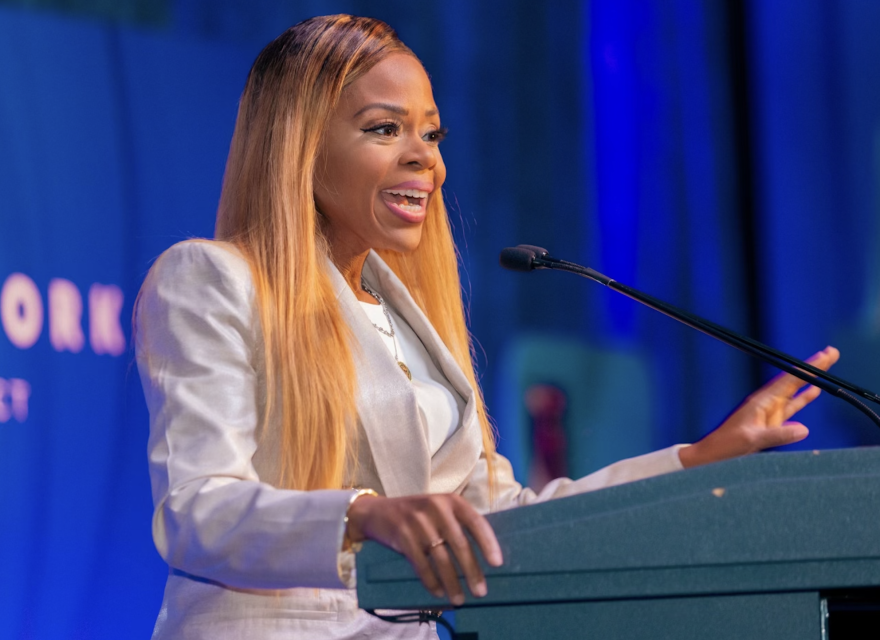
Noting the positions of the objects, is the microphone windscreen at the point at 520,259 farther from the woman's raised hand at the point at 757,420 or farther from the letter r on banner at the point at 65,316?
the letter r on banner at the point at 65,316

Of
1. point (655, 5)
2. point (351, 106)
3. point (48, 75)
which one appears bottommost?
point (351, 106)

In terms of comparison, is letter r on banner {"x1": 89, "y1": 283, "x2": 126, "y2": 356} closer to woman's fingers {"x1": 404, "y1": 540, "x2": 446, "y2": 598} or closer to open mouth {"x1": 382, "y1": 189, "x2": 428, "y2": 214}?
open mouth {"x1": 382, "y1": 189, "x2": 428, "y2": 214}

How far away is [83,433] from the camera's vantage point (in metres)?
2.22

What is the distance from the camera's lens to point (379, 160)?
162 centimetres

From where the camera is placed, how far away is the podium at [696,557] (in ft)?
2.45

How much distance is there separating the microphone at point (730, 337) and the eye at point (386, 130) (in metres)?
0.28

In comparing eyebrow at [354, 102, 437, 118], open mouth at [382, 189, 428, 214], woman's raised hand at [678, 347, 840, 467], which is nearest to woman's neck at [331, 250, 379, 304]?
open mouth at [382, 189, 428, 214]

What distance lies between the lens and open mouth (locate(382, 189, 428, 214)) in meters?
1.65

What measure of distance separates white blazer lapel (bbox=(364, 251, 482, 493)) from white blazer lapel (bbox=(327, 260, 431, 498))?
4.4 inches

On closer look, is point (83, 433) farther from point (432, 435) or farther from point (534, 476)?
point (534, 476)

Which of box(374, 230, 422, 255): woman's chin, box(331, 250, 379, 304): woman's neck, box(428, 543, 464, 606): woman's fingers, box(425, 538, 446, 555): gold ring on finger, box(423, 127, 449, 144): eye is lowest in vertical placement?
box(428, 543, 464, 606): woman's fingers

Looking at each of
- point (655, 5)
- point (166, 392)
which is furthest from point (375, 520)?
point (655, 5)

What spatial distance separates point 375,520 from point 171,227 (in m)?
1.72

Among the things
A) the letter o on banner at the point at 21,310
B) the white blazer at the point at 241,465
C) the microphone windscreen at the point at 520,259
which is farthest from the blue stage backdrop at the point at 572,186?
the microphone windscreen at the point at 520,259
